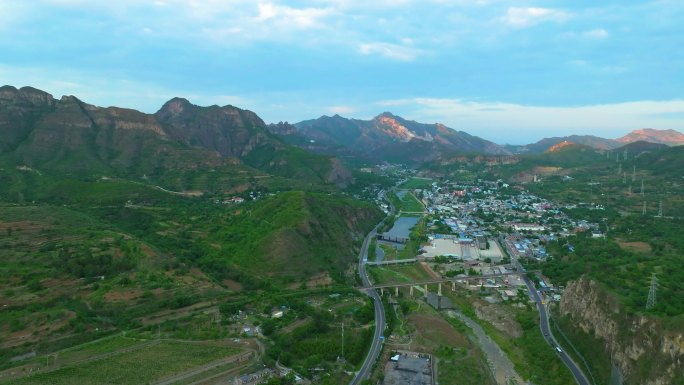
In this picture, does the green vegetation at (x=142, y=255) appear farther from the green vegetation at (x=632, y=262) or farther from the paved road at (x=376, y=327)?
the green vegetation at (x=632, y=262)

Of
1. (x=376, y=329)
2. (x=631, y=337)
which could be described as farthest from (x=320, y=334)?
(x=631, y=337)

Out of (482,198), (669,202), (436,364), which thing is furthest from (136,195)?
(669,202)

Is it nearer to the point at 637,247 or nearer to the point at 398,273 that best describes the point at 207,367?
the point at 398,273

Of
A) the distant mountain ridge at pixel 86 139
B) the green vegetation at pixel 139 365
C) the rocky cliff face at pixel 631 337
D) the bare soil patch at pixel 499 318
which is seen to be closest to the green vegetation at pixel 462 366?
the bare soil patch at pixel 499 318

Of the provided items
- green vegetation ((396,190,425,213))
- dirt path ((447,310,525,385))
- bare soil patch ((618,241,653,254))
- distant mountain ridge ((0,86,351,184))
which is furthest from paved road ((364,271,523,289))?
distant mountain ridge ((0,86,351,184))

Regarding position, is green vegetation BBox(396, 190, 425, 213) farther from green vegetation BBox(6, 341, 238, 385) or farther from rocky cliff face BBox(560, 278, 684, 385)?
green vegetation BBox(6, 341, 238, 385)

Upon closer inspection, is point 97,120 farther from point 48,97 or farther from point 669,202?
point 669,202
